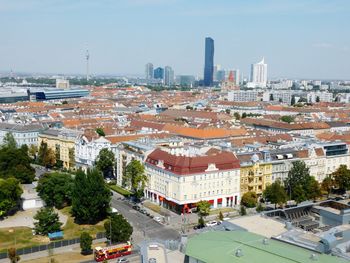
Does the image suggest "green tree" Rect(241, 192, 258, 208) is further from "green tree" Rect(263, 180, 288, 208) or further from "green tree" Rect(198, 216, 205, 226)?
"green tree" Rect(198, 216, 205, 226)

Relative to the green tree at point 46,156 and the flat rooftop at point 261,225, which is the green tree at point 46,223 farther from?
the green tree at point 46,156

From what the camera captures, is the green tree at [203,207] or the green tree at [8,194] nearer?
the green tree at [8,194]

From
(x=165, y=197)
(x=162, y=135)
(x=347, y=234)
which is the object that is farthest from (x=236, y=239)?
(x=162, y=135)

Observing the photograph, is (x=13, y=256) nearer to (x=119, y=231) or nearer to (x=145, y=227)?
(x=119, y=231)

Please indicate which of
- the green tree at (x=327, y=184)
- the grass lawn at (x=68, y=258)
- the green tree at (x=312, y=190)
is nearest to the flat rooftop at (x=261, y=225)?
the grass lawn at (x=68, y=258)

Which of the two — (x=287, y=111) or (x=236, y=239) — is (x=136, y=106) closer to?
(x=287, y=111)

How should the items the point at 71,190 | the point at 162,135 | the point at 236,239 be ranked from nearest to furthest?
the point at 236,239 < the point at 71,190 < the point at 162,135

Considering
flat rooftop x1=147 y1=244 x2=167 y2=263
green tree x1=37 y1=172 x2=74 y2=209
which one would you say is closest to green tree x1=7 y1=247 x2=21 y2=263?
green tree x1=37 y1=172 x2=74 y2=209

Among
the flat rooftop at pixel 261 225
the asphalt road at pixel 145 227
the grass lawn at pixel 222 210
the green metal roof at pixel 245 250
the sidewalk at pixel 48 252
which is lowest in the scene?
the sidewalk at pixel 48 252
